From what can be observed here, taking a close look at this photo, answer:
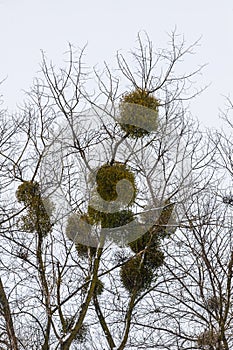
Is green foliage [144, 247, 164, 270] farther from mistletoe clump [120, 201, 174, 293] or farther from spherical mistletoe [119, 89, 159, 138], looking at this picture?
spherical mistletoe [119, 89, 159, 138]

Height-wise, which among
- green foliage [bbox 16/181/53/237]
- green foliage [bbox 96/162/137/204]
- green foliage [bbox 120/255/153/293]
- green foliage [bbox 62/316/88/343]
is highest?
green foliage [bbox 16/181/53/237]

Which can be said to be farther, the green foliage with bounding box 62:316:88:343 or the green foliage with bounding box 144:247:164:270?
the green foliage with bounding box 144:247:164:270

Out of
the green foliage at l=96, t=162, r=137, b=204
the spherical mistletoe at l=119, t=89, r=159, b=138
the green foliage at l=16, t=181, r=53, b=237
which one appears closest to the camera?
the green foliage at l=96, t=162, r=137, b=204

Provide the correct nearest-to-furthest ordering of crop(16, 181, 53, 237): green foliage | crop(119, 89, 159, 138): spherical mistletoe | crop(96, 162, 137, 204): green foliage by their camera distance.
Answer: crop(96, 162, 137, 204): green foliage → crop(119, 89, 159, 138): spherical mistletoe → crop(16, 181, 53, 237): green foliage

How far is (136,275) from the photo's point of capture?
5844 millimetres

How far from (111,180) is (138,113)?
0.58 metres

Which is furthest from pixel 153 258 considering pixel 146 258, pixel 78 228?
pixel 78 228

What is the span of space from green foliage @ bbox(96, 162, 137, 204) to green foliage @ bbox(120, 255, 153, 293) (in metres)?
0.73

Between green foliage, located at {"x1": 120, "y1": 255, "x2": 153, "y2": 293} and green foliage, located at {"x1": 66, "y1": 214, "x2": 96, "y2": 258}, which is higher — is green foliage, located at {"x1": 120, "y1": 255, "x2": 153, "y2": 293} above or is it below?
below

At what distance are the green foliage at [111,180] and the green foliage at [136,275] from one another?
73 centimetres

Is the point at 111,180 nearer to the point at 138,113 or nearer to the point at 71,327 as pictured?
the point at 138,113

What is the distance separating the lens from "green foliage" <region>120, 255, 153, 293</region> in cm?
579

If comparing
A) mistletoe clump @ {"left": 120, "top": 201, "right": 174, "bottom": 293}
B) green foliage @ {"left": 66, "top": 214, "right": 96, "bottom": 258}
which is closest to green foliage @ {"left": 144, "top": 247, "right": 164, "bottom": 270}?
mistletoe clump @ {"left": 120, "top": 201, "right": 174, "bottom": 293}

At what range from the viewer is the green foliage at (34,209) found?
218 inches
